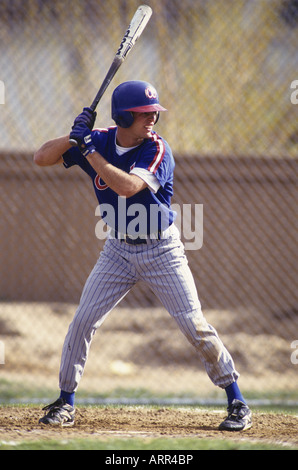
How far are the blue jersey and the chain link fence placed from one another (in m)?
2.98

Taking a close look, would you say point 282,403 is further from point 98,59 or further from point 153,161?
point 98,59

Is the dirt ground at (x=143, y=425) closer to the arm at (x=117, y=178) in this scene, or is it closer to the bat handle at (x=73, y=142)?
the arm at (x=117, y=178)

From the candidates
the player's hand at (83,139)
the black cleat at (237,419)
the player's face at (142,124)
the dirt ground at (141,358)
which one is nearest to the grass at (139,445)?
the black cleat at (237,419)

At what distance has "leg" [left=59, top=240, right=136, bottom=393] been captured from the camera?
350cm

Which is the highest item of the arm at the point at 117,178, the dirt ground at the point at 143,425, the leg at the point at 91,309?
the arm at the point at 117,178

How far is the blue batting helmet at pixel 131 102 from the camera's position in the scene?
3332 mm

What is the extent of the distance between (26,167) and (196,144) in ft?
6.13

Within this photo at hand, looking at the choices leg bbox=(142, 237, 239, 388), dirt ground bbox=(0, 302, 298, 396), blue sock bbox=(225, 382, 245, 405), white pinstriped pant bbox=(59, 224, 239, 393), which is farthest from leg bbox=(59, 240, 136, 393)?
dirt ground bbox=(0, 302, 298, 396)

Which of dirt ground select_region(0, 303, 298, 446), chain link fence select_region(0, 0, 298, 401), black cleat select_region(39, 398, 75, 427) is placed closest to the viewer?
black cleat select_region(39, 398, 75, 427)

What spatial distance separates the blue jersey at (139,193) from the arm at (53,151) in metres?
0.07

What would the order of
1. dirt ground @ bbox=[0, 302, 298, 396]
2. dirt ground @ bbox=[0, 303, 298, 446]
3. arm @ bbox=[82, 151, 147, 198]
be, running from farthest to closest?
1. dirt ground @ bbox=[0, 302, 298, 396]
2. dirt ground @ bbox=[0, 303, 298, 446]
3. arm @ bbox=[82, 151, 147, 198]

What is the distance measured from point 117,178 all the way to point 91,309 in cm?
74

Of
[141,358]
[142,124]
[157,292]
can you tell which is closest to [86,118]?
[142,124]

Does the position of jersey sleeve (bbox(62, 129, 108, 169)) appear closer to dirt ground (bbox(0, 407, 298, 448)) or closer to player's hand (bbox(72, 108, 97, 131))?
player's hand (bbox(72, 108, 97, 131))
